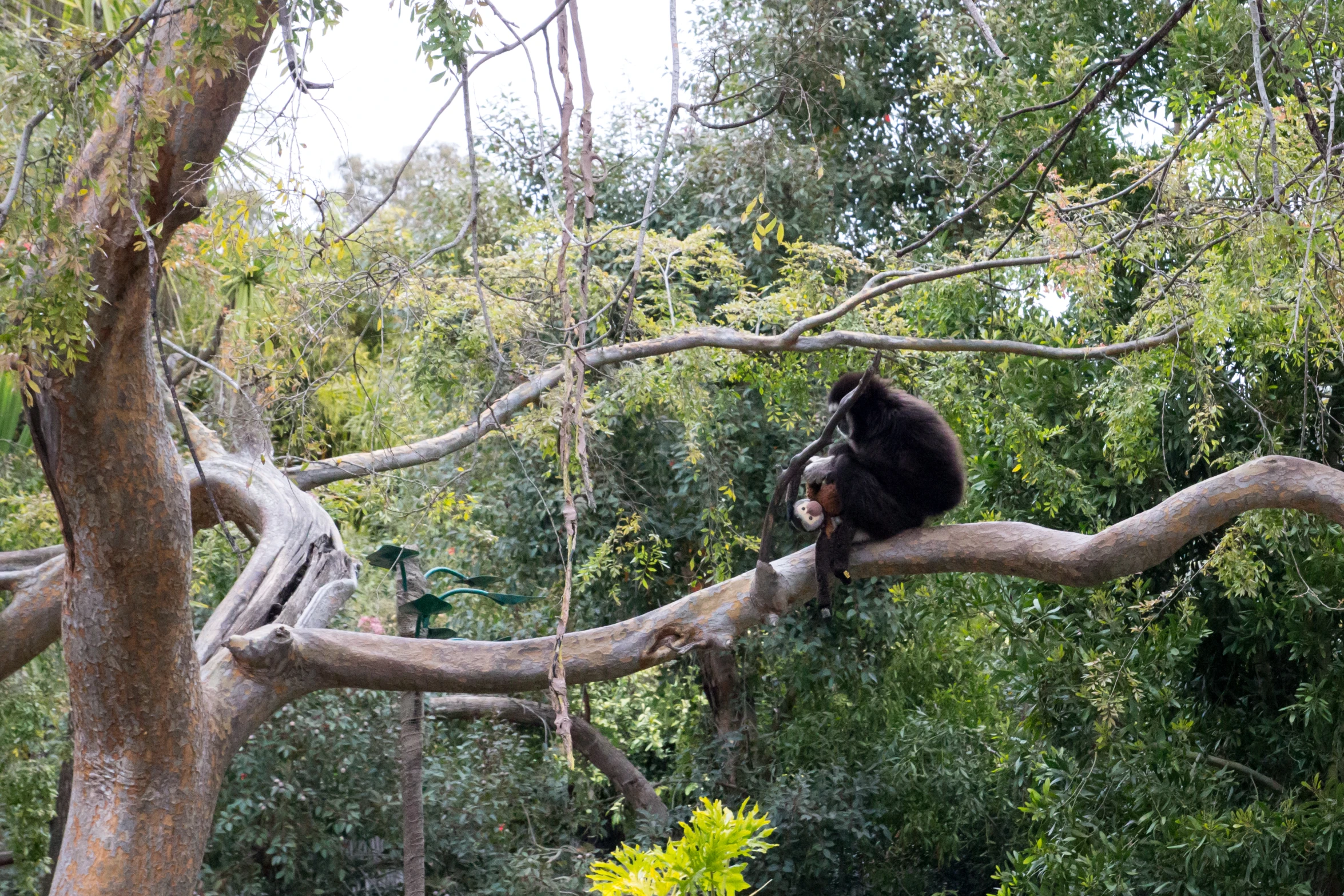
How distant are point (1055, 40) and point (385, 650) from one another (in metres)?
5.13

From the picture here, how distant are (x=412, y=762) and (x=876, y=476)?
2226mm

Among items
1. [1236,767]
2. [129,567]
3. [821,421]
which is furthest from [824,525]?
[1236,767]

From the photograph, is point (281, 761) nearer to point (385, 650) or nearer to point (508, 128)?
point (385, 650)

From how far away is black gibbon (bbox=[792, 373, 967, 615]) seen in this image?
146 inches

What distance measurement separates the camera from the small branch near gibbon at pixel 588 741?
723cm

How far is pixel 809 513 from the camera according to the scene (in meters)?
3.90

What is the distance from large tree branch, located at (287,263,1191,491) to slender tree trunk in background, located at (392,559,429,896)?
0.52 m

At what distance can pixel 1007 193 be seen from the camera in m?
6.32

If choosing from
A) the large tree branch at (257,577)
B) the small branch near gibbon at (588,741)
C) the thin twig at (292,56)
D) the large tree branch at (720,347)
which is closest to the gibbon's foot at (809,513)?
the large tree branch at (720,347)

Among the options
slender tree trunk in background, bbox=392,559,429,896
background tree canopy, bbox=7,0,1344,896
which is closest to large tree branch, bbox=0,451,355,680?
background tree canopy, bbox=7,0,1344,896

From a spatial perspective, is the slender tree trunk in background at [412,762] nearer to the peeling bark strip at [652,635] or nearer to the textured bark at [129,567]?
the peeling bark strip at [652,635]

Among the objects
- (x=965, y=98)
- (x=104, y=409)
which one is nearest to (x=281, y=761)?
(x=104, y=409)

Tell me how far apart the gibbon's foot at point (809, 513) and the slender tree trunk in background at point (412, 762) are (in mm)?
1607

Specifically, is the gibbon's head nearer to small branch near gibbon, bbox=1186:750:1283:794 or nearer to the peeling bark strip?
the peeling bark strip
